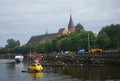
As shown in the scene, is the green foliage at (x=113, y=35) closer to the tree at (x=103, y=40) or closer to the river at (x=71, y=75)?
the tree at (x=103, y=40)

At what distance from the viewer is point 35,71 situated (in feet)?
287

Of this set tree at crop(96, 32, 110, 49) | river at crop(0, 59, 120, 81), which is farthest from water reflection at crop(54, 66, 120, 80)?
tree at crop(96, 32, 110, 49)

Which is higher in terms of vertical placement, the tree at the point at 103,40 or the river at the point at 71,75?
the tree at the point at 103,40

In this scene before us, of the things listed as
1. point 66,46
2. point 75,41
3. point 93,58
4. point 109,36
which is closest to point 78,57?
point 93,58

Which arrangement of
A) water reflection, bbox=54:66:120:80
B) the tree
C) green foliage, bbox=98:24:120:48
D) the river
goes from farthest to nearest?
the tree < green foliage, bbox=98:24:120:48 < water reflection, bbox=54:66:120:80 < the river

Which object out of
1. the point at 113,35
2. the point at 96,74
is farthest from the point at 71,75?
the point at 113,35

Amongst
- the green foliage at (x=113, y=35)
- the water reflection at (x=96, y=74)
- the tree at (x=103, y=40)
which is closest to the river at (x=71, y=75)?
the water reflection at (x=96, y=74)

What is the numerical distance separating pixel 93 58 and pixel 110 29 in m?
42.2

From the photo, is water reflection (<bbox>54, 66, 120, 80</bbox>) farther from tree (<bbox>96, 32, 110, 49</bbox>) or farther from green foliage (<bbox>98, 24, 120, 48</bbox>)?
green foliage (<bbox>98, 24, 120, 48</bbox>)

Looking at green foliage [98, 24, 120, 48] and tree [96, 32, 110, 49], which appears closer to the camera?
green foliage [98, 24, 120, 48]

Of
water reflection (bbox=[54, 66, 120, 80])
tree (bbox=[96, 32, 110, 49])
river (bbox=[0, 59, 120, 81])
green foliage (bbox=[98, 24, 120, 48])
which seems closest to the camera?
river (bbox=[0, 59, 120, 81])

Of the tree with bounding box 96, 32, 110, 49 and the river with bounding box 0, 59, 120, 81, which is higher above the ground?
the tree with bounding box 96, 32, 110, 49

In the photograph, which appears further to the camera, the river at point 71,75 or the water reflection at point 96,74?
the water reflection at point 96,74

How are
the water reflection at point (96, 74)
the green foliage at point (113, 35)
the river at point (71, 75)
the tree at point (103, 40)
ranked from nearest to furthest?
the river at point (71, 75), the water reflection at point (96, 74), the green foliage at point (113, 35), the tree at point (103, 40)
